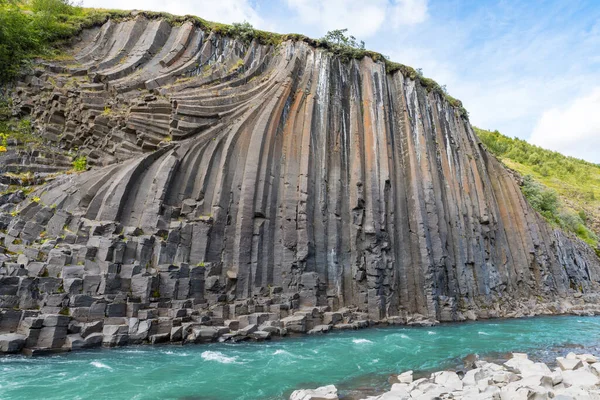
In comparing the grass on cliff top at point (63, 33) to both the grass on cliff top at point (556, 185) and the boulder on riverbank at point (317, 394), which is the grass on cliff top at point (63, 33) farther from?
the boulder on riverbank at point (317, 394)

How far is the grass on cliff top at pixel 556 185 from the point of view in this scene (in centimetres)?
3978

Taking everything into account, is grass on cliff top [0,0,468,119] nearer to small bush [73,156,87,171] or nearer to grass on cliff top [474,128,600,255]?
small bush [73,156,87,171]

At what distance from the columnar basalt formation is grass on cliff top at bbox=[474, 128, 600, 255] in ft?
28.3

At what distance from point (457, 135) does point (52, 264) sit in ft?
101

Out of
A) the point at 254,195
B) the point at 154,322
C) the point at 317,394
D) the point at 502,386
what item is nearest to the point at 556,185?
the point at 254,195

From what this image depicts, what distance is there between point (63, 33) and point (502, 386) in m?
33.0

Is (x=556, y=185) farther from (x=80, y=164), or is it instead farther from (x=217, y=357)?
(x=80, y=164)

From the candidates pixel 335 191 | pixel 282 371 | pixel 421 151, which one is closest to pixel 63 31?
pixel 335 191

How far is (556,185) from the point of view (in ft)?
191

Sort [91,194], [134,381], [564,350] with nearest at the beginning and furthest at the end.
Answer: [134,381] < [564,350] < [91,194]

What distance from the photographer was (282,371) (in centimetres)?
1189

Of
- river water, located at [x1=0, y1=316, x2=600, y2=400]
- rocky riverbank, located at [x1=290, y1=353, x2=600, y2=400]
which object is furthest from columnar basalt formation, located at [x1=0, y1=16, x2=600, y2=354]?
rocky riverbank, located at [x1=290, y1=353, x2=600, y2=400]

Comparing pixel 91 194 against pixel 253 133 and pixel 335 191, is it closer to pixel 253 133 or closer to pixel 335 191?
pixel 253 133

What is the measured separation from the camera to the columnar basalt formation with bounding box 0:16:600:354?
53.9 ft
